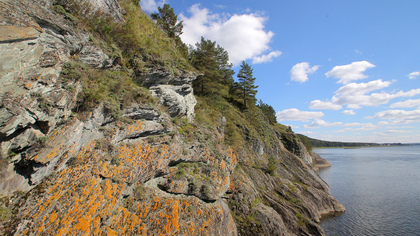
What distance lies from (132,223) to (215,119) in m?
13.7

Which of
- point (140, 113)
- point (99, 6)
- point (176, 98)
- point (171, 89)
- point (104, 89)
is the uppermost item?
point (99, 6)

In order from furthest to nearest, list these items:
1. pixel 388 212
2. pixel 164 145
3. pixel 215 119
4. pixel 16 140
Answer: pixel 388 212, pixel 215 119, pixel 164 145, pixel 16 140

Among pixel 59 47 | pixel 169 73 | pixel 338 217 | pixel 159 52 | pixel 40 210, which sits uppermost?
pixel 159 52

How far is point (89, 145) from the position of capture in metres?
6.98

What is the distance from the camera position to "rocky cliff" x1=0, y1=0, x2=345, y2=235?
17.3ft

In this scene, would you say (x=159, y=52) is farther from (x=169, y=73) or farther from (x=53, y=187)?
(x=53, y=187)

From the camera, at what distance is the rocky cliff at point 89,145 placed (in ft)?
17.3

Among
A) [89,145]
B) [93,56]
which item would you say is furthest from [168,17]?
[89,145]

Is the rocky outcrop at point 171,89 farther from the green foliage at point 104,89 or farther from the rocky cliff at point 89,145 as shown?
the green foliage at point 104,89

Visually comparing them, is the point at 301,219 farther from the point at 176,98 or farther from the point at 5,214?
the point at 5,214

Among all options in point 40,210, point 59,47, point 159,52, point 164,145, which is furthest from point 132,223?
point 159,52

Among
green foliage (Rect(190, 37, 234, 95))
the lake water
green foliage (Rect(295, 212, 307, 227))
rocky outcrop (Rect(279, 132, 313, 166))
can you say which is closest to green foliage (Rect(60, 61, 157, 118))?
green foliage (Rect(190, 37, 234, 95))

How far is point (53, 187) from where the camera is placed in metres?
5.72

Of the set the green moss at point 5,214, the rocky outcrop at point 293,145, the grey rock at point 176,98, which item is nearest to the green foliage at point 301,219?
the grey rock at point 176,98
